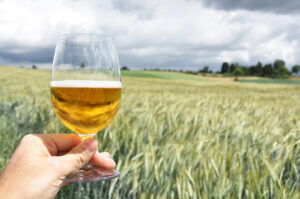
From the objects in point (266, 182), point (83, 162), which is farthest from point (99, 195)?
point (266, 182)

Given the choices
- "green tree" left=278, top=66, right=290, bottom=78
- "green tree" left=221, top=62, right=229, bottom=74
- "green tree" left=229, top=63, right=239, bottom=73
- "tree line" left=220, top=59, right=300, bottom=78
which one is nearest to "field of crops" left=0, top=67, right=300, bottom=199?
"tree line" left=220, top=59, right=300, bottom=78

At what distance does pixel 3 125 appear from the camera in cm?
309

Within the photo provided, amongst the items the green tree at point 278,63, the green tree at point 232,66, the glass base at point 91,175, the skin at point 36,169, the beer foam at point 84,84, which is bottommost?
the glass base at point 91,175

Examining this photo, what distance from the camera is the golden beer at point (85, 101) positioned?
1073 millimetres

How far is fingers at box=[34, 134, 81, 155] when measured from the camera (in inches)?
49.0

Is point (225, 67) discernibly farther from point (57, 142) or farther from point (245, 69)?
point (57, 142)

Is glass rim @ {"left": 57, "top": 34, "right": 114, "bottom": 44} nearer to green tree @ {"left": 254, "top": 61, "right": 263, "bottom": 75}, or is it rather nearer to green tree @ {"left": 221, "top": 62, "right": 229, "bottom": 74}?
green tree @ {"left": 254, "top": 61, "right": 263, "bottom": 75}

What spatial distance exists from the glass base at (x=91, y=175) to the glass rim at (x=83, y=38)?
0.53 m

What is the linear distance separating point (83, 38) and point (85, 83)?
200mm

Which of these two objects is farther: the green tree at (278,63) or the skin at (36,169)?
the green tree at (278,63)

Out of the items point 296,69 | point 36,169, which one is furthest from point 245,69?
point 36,169

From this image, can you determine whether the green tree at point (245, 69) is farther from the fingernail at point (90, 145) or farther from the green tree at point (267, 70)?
the fingernail at point (90, 145)

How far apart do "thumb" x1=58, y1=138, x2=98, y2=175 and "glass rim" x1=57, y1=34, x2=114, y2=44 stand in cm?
39

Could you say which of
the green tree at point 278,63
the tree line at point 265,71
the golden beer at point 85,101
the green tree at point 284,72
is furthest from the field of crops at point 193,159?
the green tree at point 278,63
